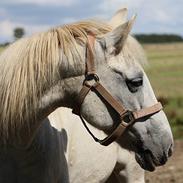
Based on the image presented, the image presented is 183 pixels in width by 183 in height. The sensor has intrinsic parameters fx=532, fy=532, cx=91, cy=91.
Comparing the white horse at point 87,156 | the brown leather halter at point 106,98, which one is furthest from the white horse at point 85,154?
the brown leather halter at point 106,98

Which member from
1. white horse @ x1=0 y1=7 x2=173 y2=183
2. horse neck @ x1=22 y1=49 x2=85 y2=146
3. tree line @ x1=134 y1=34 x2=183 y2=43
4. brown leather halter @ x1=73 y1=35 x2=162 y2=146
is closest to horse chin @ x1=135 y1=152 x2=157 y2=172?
white horse @ x1=0 y1=7 x2=173 y2=183

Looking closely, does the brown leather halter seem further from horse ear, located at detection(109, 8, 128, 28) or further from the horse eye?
horse ear, located at detection(109, 8, 128, 28)

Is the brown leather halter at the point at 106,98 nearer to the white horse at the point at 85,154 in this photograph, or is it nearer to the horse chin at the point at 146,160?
the horse chin at the point at 146,160

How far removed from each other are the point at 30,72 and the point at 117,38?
1.98 feet

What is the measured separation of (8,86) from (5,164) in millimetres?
586

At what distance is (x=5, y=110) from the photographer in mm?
3457

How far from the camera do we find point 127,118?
3467 mm

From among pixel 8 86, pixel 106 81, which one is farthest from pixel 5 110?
pixel 106 81

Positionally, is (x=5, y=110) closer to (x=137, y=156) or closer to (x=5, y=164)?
(x=5, y=164)

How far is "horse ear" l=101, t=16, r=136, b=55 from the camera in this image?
3375mm

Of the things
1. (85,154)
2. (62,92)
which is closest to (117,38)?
(62,92)

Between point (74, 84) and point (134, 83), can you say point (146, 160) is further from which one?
point (74, 84)

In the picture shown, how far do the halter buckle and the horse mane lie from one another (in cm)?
47

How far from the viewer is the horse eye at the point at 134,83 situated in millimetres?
3439
